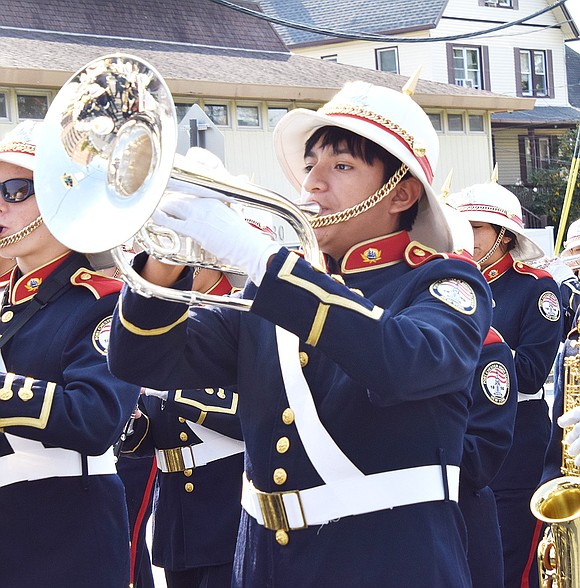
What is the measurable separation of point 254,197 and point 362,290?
2.12 feet

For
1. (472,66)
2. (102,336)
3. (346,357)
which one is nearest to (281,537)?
(346,357)

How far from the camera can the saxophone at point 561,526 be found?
4.58 m

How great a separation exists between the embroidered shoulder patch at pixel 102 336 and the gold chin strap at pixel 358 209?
3.52 ft

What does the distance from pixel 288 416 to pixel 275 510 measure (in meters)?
0.25

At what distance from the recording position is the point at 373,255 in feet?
10.9

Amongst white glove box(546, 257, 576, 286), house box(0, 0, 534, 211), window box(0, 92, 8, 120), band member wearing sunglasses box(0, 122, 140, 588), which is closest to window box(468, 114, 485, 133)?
house box(0, 0, 534, 211)

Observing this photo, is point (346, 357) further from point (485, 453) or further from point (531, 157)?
point (531, 157)

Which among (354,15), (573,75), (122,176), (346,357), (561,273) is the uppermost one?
(354,15)

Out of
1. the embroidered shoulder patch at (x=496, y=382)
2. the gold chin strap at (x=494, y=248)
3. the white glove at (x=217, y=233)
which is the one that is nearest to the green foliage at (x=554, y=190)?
the gold chin strap at (x=494, y=248)

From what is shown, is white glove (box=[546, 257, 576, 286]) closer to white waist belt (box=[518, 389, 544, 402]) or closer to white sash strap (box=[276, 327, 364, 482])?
white waist belt (box=[518, 389, 544, 402])

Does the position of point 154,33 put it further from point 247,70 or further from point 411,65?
point 411,65

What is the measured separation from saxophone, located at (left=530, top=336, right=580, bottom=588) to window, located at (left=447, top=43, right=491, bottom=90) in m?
32.2

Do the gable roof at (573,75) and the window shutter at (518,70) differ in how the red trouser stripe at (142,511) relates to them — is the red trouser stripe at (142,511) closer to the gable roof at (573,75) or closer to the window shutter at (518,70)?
the window shutter at (518,70)

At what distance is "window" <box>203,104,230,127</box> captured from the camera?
83.7 feet
